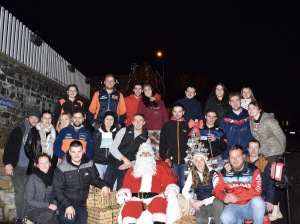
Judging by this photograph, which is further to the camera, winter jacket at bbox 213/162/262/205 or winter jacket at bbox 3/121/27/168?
winter jacket at bbox 3/121/27/168

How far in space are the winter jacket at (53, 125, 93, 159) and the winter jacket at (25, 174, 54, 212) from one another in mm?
818

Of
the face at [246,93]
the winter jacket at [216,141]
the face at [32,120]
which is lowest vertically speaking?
the winter jacket at [216,141]

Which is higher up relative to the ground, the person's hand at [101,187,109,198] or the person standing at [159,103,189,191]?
the person standing at [159,103,189,191]

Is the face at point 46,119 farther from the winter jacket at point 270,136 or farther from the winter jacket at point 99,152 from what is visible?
the winter jacket at point 270,136

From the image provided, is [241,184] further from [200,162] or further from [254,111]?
[254,111]

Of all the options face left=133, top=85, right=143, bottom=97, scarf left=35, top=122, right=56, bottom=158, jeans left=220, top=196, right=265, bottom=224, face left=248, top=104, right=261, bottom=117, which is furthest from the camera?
face left=133, top=85, right=143, bottom=97

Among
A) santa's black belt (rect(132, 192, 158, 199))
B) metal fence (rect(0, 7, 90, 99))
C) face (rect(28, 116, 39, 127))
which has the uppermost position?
metal fence (rect(0, 7, 90, 99))

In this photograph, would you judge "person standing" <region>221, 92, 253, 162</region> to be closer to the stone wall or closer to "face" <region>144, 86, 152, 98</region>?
"face" <region>144, 86, 152, 98</region>

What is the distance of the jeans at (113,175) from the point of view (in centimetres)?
575

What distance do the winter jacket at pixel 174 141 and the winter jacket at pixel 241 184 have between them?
1246mm

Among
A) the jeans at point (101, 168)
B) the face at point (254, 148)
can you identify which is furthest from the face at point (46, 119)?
the face at point (254, 148)

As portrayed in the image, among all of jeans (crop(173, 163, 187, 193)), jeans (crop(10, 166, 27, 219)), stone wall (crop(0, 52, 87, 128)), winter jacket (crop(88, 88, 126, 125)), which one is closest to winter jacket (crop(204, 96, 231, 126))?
jeans (crop(173, 163, 187, 193))

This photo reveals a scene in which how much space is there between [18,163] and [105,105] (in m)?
2.23

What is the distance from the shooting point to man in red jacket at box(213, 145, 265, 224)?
4.39 meters
